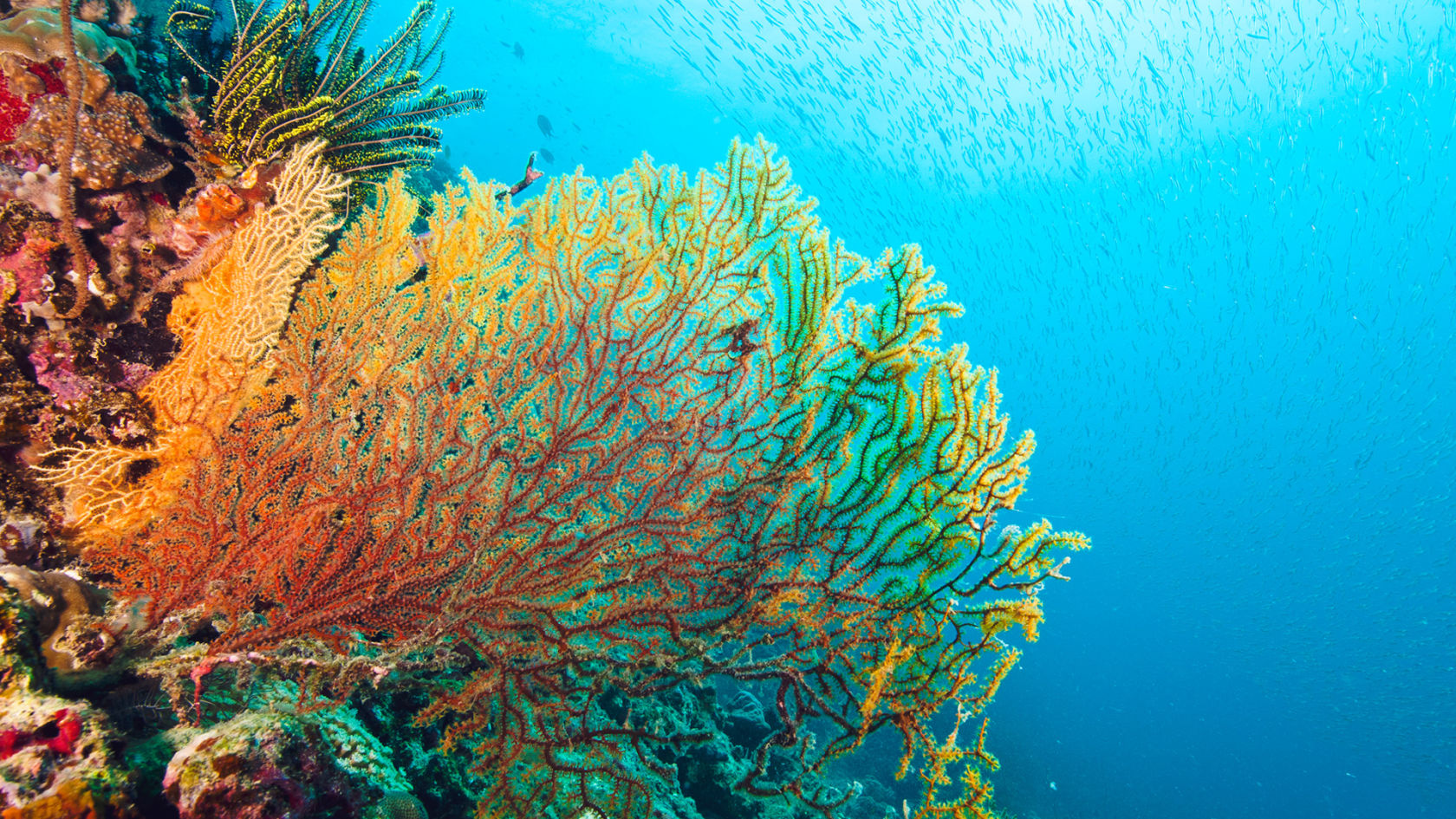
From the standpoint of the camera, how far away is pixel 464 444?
296 cm

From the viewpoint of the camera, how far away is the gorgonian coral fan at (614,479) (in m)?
2.71

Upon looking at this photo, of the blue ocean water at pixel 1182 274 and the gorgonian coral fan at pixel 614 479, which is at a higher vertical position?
the blue ocean water at pixel 1182 274

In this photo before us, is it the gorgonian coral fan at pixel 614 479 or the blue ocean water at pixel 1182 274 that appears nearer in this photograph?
the gorgonian coral fan at pixel 614 479

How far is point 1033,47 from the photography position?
2227 inches

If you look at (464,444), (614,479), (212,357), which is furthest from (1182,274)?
(212,357)

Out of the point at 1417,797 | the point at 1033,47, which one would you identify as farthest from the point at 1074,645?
the point at 1033,47

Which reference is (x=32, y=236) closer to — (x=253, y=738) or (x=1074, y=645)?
(x=253, y=738)

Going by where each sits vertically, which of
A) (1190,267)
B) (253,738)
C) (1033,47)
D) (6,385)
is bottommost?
(6,385)

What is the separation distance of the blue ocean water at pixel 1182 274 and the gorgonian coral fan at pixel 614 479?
141 ft

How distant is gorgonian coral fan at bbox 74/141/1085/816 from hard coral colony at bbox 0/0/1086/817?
0.02 meters

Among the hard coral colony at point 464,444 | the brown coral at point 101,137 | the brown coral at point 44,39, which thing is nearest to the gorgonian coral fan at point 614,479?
the hard coral colony at point 464,444

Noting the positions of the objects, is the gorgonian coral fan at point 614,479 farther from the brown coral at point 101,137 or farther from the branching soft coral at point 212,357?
the brown coral at point 101,137

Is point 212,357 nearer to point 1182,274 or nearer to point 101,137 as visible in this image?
point 101,137

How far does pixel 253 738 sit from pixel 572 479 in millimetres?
1555
